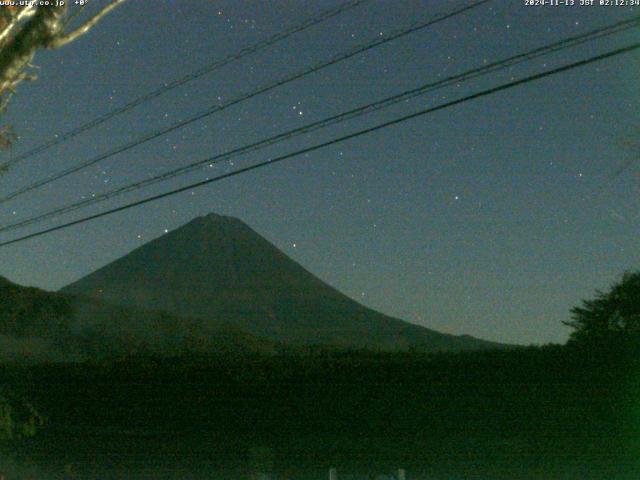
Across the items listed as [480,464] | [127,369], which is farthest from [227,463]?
[480,464]

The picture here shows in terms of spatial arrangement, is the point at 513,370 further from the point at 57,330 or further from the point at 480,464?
the point at 57,330

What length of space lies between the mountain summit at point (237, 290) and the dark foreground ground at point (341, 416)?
1049 centimetres

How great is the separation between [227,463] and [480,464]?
530 centimetres

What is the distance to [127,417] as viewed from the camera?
17609mm

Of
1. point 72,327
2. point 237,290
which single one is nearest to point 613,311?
point 72,327

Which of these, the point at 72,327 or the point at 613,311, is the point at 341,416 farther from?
the point at 72,327

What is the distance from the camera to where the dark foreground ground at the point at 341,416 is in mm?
12266

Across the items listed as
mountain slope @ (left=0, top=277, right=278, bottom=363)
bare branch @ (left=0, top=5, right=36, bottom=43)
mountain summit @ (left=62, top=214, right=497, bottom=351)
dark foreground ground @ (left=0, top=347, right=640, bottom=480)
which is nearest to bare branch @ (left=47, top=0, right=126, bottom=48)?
bare branch @ (left=0, top=5, right=36, bottom=43)

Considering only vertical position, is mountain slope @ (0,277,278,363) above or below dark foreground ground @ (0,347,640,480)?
above

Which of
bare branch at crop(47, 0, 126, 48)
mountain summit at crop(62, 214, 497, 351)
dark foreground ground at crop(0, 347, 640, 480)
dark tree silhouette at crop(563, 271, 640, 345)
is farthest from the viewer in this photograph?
mountain summit at crop(62, 214, 497, 351)

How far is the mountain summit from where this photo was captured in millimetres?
40656

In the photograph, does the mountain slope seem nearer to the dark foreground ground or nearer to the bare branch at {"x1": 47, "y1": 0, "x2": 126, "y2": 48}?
the dark foreground ground

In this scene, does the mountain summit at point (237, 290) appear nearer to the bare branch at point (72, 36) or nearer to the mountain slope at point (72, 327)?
the mountain slope at point (72, 327)

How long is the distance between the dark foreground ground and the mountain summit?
34.4 feet
